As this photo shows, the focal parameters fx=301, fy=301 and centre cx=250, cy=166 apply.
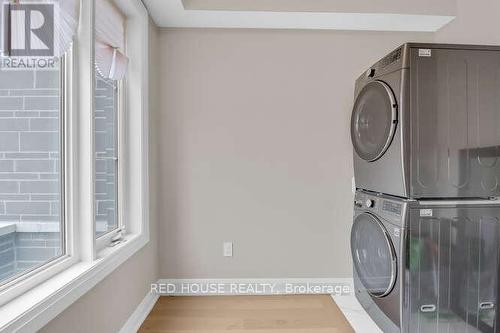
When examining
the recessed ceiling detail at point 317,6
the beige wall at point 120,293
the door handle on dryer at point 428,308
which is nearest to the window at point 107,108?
the beige wall at point 120,293

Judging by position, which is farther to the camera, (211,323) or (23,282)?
(211,323)

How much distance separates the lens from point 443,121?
1.59 metres

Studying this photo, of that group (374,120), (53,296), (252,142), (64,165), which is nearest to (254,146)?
(252,142)

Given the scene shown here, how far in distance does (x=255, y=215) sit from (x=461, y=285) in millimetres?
1447

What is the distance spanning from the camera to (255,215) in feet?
8.35

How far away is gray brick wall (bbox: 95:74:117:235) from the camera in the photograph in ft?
5.93

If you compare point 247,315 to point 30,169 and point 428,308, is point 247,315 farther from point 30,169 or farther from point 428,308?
point 30,169

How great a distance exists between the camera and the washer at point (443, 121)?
1.57m

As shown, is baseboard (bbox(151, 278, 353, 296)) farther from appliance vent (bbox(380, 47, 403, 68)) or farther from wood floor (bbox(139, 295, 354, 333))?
appliance vent (bbox(380, 47, 403, 68))

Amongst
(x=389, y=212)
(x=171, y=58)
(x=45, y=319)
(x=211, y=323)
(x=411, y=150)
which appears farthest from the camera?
(x=171, y=58)

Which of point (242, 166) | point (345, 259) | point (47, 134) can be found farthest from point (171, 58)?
point (345, 259)

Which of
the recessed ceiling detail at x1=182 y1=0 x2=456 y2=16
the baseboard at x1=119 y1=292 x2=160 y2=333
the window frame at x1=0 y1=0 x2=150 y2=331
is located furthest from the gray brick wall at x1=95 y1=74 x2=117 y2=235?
the recessed ceiling detail at x1=182 y1=0 x2=456 y2=16

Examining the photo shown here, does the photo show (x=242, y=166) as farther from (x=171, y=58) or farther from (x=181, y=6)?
(x=181, y=6)

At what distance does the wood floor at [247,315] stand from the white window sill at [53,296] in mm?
719
